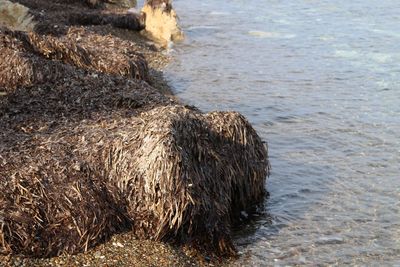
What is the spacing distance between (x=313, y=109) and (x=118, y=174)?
18.6 feet

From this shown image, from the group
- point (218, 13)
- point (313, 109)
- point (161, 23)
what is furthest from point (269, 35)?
point (313, 109)

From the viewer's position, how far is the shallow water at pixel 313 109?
6.40 m

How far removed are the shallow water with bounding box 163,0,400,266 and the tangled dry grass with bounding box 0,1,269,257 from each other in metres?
0.63

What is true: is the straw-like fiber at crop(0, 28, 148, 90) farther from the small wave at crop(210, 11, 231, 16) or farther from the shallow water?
the small wave at crop(210, 11, 231, 16)

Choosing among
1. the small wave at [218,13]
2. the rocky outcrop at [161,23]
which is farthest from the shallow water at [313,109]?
the rocky outcrop at [161,23]

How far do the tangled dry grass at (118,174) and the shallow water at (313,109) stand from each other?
2.07 ft

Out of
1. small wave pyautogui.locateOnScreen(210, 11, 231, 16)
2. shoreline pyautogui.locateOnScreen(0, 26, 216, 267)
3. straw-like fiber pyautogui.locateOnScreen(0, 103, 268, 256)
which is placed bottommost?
shoreline pyautogui.locateOnScreen(0, 26, 216, 267)

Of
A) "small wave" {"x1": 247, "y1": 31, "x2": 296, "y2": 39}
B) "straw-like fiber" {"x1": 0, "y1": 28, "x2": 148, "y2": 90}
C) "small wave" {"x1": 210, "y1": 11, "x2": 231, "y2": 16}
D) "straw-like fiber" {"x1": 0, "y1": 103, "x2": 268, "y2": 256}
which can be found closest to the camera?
"straw-like fiber" {"x1": 0, "y1": 103, "x2": 268, "y2": 256}

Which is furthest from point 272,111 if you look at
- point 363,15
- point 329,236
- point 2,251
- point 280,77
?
point 363,15

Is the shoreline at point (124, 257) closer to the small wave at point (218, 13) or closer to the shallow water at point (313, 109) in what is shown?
the shallow water at point (313, 109)

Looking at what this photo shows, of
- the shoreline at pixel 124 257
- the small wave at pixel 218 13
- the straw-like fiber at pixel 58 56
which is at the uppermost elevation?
the small wave at pixel 218 13

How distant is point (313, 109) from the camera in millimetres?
10680

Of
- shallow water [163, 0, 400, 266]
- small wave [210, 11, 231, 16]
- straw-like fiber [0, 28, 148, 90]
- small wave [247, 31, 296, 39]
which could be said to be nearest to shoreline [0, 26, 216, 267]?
shallow water [163, 0, 400, 266]

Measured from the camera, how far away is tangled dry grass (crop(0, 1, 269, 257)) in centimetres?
544
